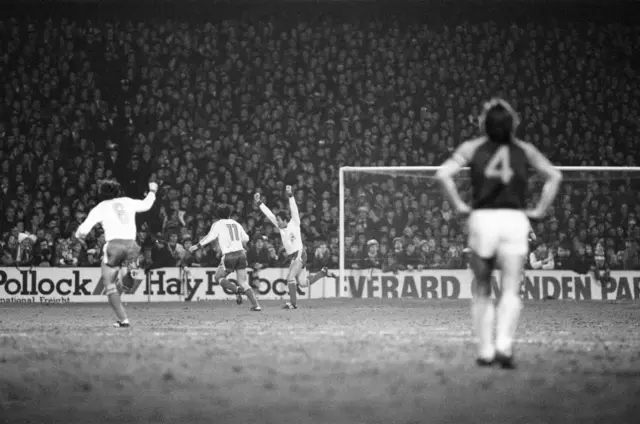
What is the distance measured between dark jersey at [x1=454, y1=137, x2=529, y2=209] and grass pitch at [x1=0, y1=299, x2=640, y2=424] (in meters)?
1.43

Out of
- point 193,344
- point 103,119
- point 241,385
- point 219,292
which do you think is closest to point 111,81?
point 103,119

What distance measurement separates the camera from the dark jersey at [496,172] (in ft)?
27.9

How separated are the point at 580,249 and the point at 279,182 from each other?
8541 mm

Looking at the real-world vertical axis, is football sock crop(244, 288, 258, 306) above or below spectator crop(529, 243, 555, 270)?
below

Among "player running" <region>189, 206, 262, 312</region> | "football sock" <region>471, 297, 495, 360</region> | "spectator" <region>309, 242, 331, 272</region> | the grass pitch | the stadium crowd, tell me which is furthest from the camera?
"spectator" <region>309, 242, 331, 272</region>

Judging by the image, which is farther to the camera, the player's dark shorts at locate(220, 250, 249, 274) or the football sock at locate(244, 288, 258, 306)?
the player's dark shorts at locate(220, 250, 249, 274)

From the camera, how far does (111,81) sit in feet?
105

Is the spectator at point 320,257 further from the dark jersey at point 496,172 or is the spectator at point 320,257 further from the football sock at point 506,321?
the dark jersey at point 496,172

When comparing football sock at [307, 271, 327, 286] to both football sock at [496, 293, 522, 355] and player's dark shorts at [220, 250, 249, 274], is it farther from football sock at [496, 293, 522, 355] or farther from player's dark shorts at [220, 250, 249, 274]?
football sock at [496, 293, 522, 355]

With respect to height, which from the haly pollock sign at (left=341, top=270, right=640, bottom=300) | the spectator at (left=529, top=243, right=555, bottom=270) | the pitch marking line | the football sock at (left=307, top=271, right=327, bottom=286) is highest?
the spectator at (left=529, top=243, right=555, bottom=270)

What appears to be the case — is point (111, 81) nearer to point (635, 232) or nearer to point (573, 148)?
point (573, 148)

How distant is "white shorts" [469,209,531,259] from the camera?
848 cm

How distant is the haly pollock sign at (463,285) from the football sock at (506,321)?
17551mm

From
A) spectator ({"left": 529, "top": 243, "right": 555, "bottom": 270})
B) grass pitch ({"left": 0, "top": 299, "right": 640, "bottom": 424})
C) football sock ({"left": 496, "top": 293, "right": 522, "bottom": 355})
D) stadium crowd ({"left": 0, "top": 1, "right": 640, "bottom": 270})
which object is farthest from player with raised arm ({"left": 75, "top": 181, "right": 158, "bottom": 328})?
spectator ({"left": 529, "top": 243, "right": 555, "bottom": 270})
